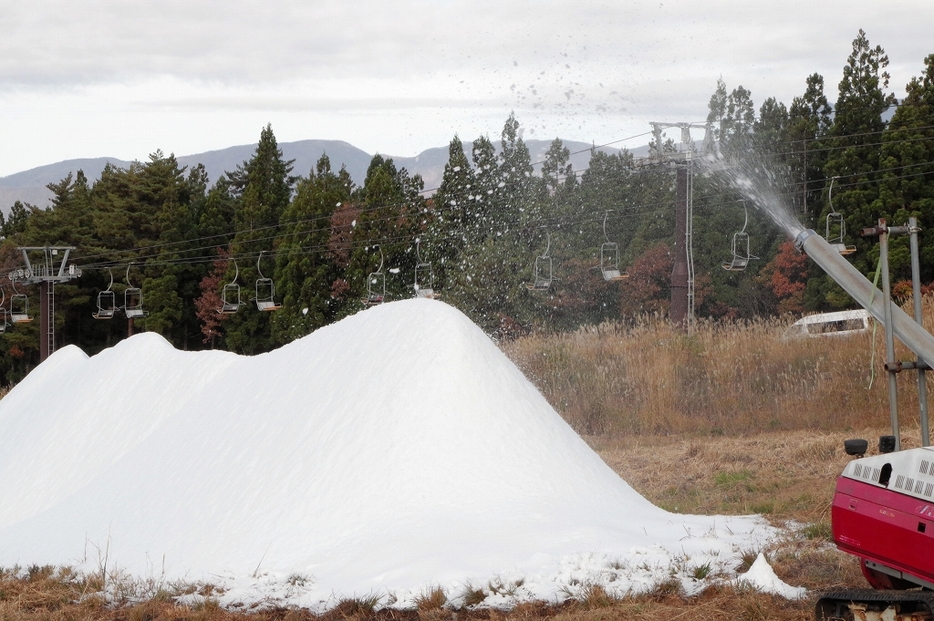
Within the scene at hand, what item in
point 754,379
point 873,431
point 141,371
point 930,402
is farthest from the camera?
point 754,379

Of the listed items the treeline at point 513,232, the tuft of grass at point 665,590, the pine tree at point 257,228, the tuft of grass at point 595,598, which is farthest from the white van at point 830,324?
the pine tree at point 257,228

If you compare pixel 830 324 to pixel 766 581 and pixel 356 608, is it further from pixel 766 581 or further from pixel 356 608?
pixel 356 608

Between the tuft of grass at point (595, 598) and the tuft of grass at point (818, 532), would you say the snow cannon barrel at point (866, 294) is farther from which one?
the tuft of grass at point (818, 532)

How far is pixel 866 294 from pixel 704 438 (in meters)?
7.81

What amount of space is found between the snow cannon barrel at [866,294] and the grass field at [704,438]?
0.69 meters

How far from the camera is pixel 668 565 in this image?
17.5 feet

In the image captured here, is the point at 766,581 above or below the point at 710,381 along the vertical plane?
above

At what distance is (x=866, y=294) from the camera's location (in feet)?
15.0

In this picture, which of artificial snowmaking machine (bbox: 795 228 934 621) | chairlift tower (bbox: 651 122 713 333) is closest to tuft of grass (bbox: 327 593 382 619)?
artificial snowmaking machine (bbox: 795 228 934 621)

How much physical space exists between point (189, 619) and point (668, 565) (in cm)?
244

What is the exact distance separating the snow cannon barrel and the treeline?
566 inches

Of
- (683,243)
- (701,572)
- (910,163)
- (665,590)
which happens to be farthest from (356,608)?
(910,163)

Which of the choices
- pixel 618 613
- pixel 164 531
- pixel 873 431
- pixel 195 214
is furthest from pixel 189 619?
pixel 195 214

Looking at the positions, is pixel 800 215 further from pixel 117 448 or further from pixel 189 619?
pixel 189 619
